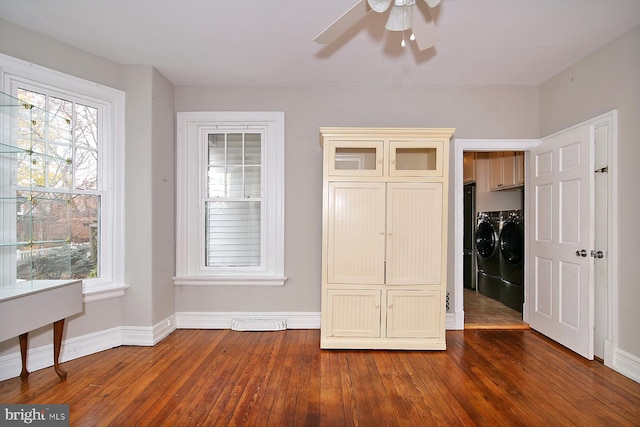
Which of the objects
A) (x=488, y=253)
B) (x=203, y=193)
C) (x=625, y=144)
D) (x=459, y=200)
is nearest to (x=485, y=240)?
(x=488, y=253)

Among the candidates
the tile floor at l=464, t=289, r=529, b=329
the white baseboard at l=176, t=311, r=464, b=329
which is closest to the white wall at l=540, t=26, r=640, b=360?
the tile floor at l=464, t=289, r=529, b=329

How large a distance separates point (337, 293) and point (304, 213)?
966 mm

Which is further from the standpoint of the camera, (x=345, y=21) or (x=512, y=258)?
(x=512, y=258)

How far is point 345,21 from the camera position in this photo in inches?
70.6

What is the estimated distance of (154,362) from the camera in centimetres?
263

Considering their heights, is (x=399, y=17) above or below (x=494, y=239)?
above

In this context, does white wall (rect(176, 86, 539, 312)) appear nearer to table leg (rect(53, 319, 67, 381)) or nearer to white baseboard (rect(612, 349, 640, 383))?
table leg (rect(53, 319, 67, 381))

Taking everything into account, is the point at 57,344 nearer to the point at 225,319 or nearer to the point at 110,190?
the point at 110,190

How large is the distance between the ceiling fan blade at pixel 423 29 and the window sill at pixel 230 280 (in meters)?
2.46

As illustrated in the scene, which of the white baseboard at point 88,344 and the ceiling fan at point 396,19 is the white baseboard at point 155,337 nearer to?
the white baseboard at point 88,344

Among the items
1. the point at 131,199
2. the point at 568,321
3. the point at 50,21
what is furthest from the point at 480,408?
the point at 50,21

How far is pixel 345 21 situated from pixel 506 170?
11.7ft

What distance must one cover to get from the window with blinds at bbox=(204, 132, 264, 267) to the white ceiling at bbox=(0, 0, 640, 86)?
67 centimetres

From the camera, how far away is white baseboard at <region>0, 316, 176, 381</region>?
7.75ft
